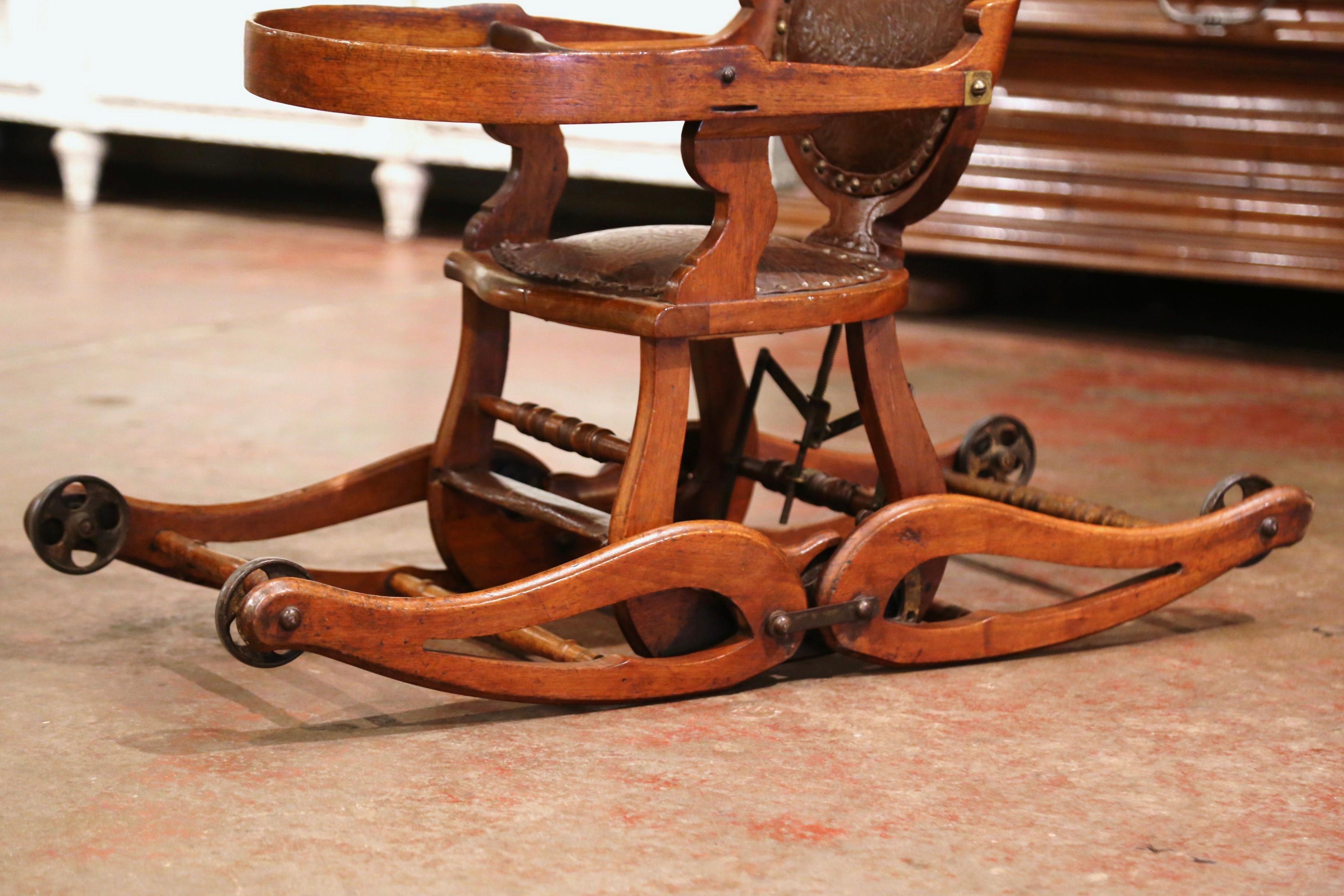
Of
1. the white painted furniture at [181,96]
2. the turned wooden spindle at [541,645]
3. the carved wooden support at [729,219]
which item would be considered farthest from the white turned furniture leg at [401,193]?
the carved wooden support at [729,219]

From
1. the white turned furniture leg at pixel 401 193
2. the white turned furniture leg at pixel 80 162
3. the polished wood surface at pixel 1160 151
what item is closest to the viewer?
the polished wood surface at pixel 1160 151

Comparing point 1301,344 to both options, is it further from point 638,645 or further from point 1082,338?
point 638,645

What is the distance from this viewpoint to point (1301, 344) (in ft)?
13.6

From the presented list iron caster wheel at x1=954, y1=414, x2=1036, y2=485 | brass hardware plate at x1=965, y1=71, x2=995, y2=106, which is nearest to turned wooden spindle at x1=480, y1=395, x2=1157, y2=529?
iron caster wheel at x1=954, y1=414, x2=1036, y2=485

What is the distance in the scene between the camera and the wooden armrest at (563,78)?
145cm

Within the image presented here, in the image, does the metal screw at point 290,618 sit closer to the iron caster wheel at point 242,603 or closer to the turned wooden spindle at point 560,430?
the iron caster wheel at point 242,603

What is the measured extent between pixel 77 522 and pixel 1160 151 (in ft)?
9.84

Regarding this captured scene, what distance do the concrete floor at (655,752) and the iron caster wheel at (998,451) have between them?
139mm

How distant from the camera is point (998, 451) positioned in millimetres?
2295

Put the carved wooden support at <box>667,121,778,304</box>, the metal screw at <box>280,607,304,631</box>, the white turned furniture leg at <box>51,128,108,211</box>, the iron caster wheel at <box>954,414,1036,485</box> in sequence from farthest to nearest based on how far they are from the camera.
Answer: the white turned furniture leg at <box>51,128,108,211</box>, the iron caster wheel at <box>954,414,1036,485</box>, the carved wooden support at <box>667,121,778,304</box>, the metal screw at <box>280,607,304,631</box>

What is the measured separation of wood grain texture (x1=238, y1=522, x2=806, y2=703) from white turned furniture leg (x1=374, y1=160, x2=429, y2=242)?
11.9 ft

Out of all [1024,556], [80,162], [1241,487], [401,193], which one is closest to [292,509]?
[1024,556]

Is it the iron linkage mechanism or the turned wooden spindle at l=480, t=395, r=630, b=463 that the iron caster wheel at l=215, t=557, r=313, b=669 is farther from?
the iron linkage mechanism

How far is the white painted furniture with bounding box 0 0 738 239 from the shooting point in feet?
16.3
